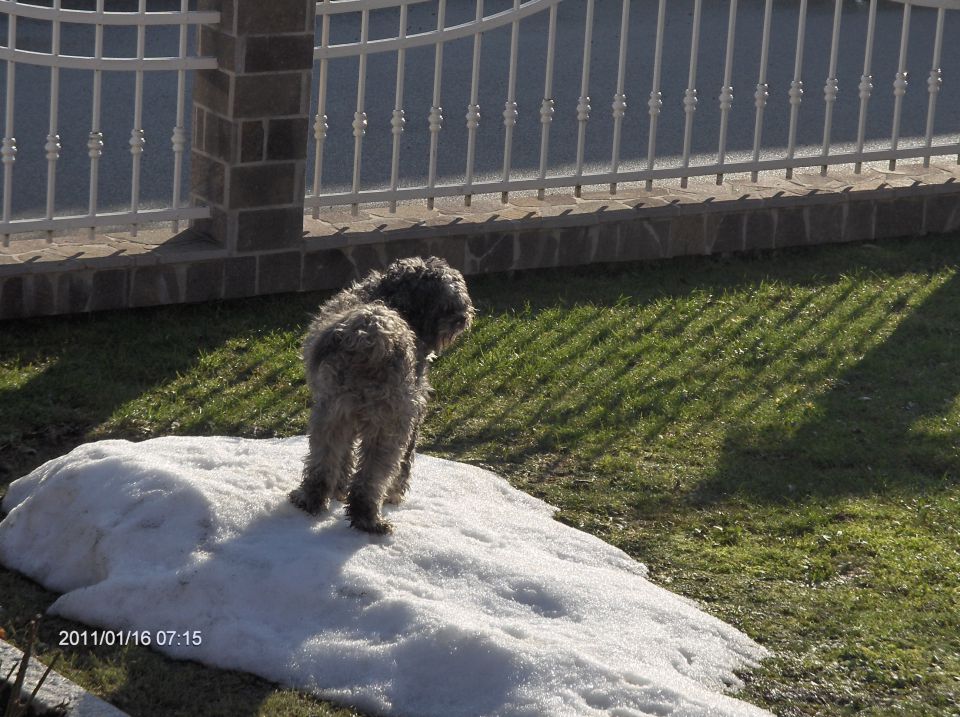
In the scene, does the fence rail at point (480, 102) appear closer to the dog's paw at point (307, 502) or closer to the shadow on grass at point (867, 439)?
the shadow on grass at point (867, 439)

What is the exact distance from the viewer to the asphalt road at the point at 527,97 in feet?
35.2

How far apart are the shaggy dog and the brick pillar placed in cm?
225

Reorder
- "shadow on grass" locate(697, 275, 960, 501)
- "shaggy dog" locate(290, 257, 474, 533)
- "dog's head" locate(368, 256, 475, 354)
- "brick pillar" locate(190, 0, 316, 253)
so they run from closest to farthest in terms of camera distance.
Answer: "shaggy dog" locate(290, 257, 474, 533) → "dog's head" locate(368, 256, 475, 354) → "shadow on grass" locate(697, 275, 960, 501) → "brick pillar" locate(190, 0, 316, 253)

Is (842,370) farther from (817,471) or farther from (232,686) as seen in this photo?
(232,686)

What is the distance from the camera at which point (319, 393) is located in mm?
5082

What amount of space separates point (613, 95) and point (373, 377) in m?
8.95

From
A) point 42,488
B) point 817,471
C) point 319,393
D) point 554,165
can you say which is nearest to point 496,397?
point 817,471

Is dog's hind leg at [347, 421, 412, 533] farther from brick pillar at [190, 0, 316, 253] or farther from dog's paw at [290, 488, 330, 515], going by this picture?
brick pillar at [190, 0, 316, 253]

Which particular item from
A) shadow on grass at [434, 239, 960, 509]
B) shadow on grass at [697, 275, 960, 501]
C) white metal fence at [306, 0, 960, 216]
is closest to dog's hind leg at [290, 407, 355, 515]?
shadow on grass at [434, 239, 960, 509]

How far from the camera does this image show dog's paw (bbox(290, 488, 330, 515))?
5.19 m

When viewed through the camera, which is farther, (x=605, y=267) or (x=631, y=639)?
(x=605, y=267)

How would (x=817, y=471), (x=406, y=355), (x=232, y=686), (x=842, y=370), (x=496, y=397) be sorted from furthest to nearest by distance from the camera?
(x=842, y=370) < (x=496, y=397) < (x=817, y=471) < (x=406, y=355) < (x=232, y=686)

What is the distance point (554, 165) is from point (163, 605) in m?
6.86

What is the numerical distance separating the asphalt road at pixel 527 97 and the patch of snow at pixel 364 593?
189 inches
